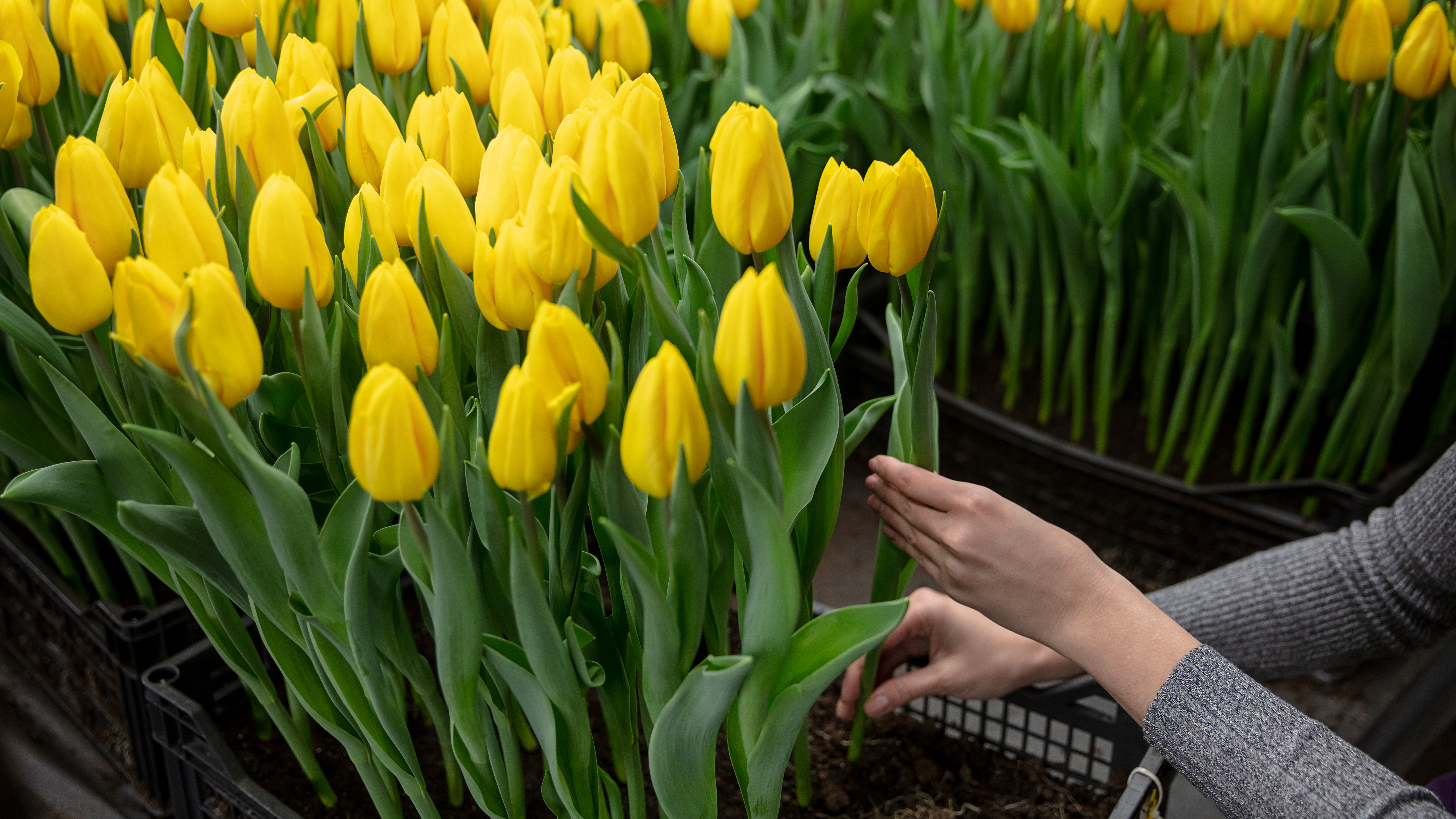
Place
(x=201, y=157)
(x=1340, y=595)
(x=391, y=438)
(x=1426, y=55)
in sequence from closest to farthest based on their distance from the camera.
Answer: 1. (x=391, y=438)
2. (x=201, y=157)
3. (x=1340, y=595)
4. (x=1426, y=55)

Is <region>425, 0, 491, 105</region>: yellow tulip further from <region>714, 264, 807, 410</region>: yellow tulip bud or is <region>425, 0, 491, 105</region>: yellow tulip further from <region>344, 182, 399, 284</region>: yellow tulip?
<region>714, 264, 807, 410</region>: yellow tulip bud

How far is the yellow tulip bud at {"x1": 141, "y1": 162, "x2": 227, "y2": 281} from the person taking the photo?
0.51 metres

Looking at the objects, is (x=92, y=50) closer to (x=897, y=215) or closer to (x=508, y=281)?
(x=508, y=281)

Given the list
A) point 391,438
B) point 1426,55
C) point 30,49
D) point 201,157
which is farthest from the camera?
point 1426,55

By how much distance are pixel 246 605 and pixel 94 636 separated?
0.38 metres

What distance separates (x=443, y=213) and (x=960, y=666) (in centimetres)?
54

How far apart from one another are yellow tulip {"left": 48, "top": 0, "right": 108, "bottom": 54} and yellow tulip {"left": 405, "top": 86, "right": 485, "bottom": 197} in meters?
0.38

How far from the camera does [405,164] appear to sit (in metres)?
0.61

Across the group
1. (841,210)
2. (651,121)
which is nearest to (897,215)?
(841,210)

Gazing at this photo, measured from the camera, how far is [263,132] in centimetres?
63

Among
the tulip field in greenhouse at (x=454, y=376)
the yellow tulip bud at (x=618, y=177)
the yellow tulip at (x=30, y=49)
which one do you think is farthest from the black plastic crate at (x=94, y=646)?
the yellow tulip bud at (x=618, y=177)

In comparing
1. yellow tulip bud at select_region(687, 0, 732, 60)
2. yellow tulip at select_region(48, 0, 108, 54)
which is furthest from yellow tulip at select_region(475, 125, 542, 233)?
yellow tulip bud at select_region(687, 0, 732, 60)

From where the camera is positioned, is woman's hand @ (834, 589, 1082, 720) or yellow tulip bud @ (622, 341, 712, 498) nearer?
yellow tulip bud @ (622, 341, 712, 498)

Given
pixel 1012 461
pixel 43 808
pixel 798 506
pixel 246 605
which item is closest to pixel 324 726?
pixel 246 605
